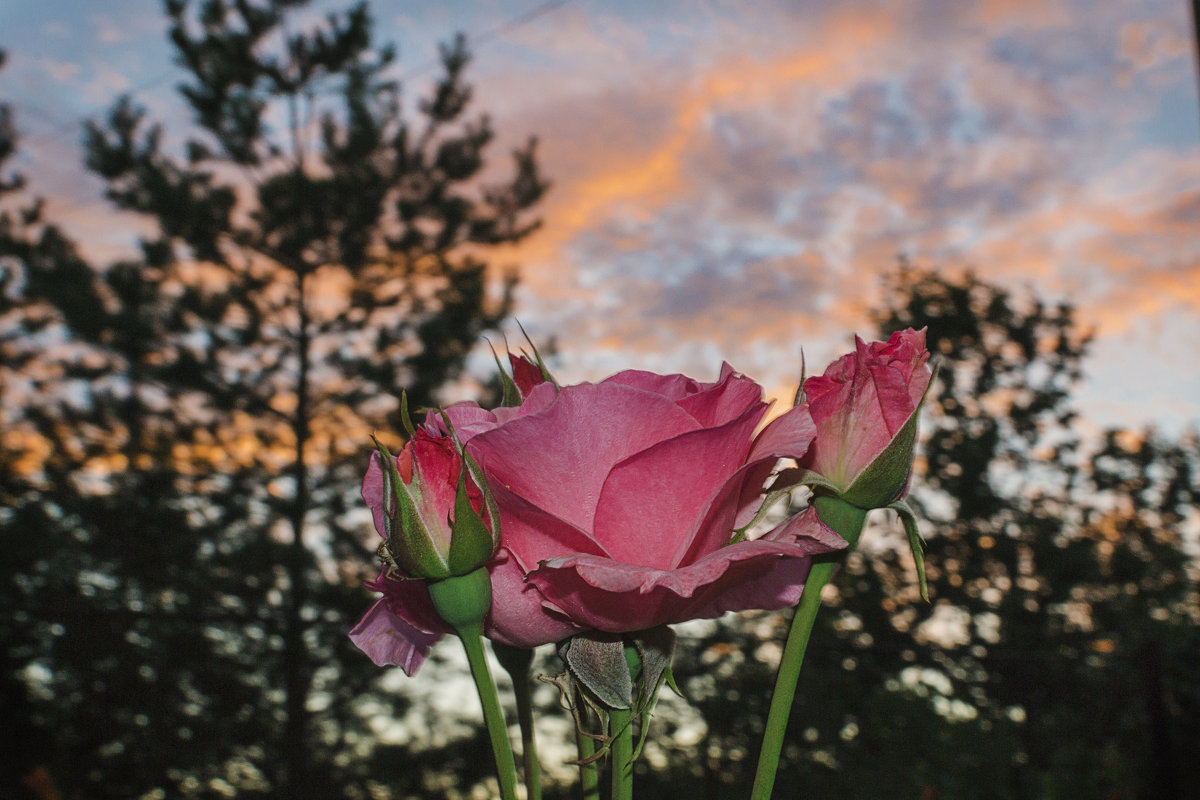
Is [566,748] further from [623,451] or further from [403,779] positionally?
[403,779]

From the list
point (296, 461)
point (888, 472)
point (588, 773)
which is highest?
point (296, 461)

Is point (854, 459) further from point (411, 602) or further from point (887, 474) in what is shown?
point (411, 602)

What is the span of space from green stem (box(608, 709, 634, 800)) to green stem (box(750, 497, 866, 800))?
0.05 metres

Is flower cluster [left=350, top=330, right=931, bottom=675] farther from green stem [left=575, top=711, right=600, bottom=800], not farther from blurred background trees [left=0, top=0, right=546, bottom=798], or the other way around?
blurred background trees [left=0, top=0, right=546, bottom=798]

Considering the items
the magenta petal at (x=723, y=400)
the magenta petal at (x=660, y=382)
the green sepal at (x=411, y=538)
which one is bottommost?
the green sepal at (x=411, y=538)

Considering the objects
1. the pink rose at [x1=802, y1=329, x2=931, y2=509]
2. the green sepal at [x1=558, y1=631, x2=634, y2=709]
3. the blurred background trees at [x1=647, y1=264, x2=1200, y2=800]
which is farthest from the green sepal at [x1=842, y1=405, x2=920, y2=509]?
the blurred background trees at [x1=647, y1=264, x2=1200, y2=800]

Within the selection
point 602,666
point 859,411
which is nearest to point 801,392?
point 859,411

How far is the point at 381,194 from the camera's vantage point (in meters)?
6.88

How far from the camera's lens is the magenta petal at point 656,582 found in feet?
0.93

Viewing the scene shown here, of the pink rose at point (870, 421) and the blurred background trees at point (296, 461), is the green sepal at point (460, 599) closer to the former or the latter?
the pink rose at point (870, 421)

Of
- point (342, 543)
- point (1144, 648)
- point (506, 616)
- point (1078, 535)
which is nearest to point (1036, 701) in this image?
point (1144, 648)

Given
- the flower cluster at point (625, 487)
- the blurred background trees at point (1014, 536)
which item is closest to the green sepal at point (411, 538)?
the flower cluster at point (625, 487)

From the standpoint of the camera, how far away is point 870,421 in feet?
1.07

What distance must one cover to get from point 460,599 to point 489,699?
0.04m
